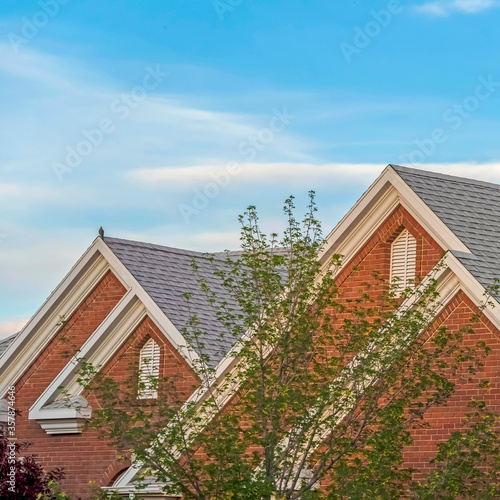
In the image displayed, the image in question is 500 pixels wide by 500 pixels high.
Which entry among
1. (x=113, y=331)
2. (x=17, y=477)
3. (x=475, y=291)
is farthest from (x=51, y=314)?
(x=475, y=291)

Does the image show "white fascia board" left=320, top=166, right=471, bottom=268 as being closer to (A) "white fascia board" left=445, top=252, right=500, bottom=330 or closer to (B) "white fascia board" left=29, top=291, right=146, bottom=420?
(A) "white fascia board" left=445, top=252, right=500, bottom=330

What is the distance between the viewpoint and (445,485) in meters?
13.6

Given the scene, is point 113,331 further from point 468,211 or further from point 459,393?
point 459,393

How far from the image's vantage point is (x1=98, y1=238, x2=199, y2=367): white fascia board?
20.7 metres

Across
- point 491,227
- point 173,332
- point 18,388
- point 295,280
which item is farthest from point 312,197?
point 18,388

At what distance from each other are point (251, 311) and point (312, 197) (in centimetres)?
199

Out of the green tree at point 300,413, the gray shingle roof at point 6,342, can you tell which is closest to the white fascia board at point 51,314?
the gray shingle roof at point 6,342

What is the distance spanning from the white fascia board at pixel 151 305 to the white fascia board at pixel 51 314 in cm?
38

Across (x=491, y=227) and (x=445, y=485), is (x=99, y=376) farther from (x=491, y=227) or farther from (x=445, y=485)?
(x=491, y=227)

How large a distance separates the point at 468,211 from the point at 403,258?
1.42 meters

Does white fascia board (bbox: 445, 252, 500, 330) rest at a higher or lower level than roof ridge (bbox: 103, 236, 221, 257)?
lower

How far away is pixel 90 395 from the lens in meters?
22.2

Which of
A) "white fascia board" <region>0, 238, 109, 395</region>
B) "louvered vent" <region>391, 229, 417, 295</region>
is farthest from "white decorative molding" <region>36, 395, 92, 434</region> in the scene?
"louvered vent" <region>391, 229, 417, 295</region>

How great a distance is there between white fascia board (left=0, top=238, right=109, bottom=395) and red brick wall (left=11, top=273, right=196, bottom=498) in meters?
0.15
